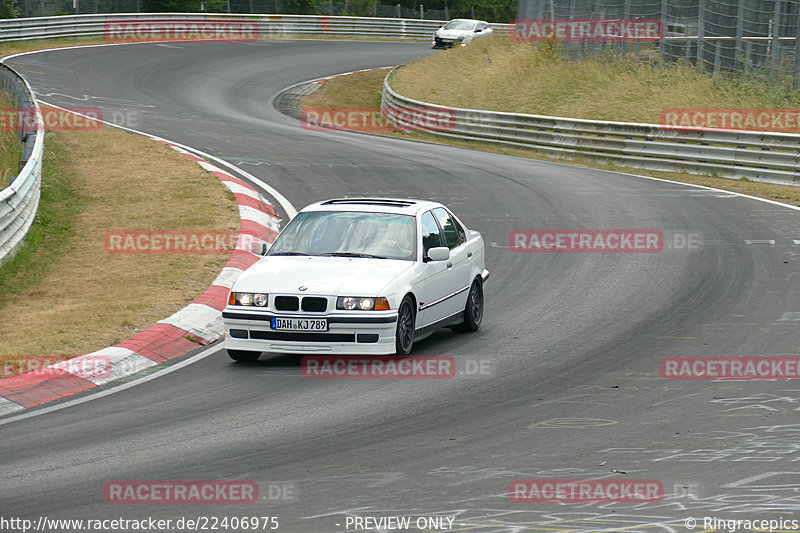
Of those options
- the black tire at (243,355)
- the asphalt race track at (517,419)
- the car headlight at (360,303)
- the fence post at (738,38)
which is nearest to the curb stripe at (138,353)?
the asphalt race track at (517,419)

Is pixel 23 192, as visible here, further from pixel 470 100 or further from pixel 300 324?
→ pixel 470 100

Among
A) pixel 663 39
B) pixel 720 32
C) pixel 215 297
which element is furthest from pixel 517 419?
pixel 663 39

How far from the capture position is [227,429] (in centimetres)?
807

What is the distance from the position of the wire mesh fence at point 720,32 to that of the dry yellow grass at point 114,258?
15364mm

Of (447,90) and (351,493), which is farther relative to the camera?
(447,90)

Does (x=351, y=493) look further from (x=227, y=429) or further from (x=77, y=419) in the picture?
(x=77, y=419)

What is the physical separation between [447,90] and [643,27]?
752 cm

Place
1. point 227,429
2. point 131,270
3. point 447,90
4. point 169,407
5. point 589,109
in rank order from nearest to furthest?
point 227,429, point 169,407, point 131,270, point 589,109, point 447,90

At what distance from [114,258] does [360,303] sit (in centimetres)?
614

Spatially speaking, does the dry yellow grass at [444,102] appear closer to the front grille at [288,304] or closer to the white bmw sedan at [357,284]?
the white bmw sedan at [357,284]

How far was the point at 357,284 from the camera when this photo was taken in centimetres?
1020

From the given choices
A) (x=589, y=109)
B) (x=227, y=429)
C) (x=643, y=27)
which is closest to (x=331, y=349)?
(x=227, y=429)

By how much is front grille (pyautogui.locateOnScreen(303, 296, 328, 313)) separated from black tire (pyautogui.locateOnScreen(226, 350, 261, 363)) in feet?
2.38

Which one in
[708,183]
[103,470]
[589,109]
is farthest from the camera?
[589,109]
